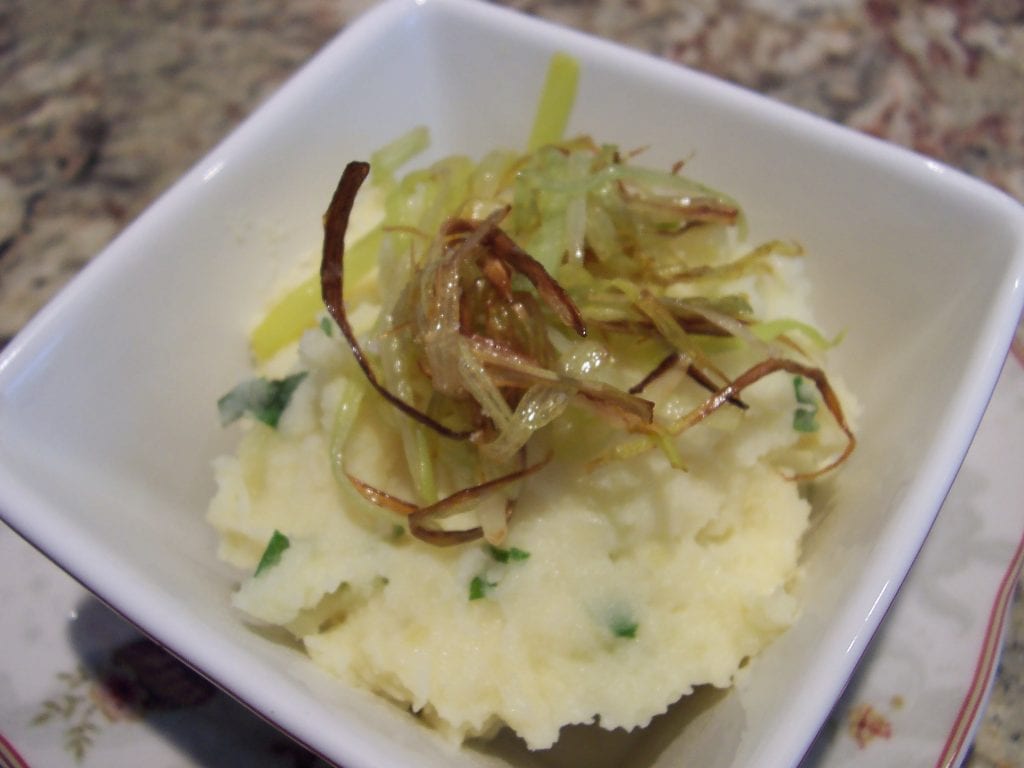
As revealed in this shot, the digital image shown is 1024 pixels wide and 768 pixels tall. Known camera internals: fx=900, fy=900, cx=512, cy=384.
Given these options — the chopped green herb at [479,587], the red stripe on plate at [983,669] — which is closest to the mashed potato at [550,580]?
the chopped green herb at [479,587]

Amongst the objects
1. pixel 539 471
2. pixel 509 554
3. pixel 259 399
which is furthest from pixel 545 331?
pixel 259 399

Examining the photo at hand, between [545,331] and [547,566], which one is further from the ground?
[545,331]

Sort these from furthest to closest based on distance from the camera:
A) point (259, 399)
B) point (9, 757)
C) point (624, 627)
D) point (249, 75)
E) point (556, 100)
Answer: point (249, 75) < point (556, 100) < point (259, 399) < point (9, 757) < point (624, 627)

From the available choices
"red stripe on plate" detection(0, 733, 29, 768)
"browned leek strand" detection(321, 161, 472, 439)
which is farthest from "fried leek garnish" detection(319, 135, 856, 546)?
"red stripe on plate" detection(0, 733, 29, 768)

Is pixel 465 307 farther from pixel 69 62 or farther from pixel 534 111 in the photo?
pixel 69 62

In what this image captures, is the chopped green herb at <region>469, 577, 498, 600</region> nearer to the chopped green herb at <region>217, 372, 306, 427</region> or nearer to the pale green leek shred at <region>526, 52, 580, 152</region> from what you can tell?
the chopped green herb at <region>217, 372, 306, 427</region>

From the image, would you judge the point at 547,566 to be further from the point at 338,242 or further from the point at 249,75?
the point at 249,75

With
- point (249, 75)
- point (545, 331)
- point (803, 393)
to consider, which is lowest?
point (249, 75)

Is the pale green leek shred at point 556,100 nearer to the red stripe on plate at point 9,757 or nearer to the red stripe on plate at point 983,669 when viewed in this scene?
the red stripe on plate at point 983,669
